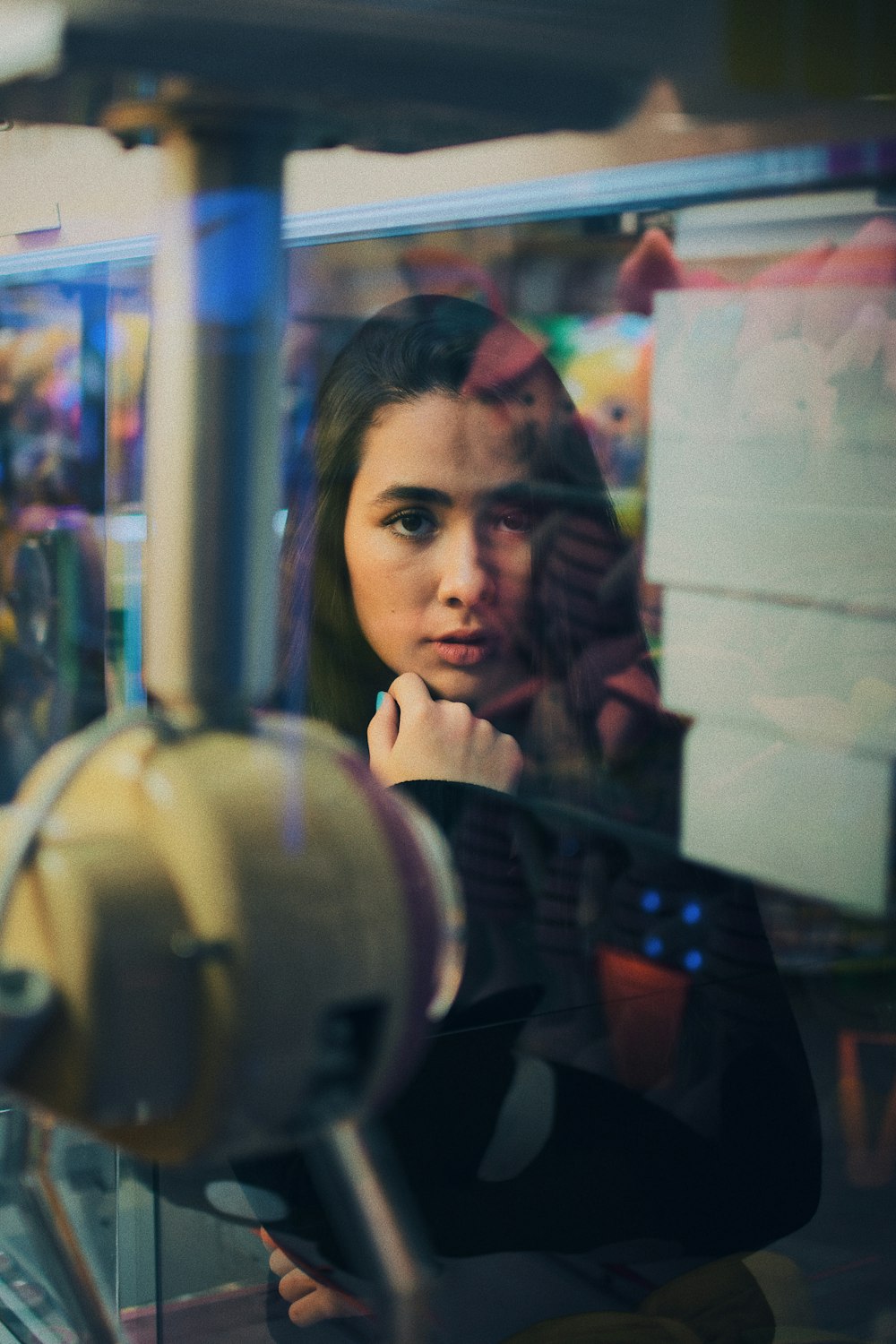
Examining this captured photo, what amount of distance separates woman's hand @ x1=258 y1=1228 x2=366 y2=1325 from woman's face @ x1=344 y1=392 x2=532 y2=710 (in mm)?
332

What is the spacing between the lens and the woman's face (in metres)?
0.73

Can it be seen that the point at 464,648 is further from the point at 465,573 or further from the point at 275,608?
the point at 275,608

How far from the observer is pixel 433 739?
0.77m

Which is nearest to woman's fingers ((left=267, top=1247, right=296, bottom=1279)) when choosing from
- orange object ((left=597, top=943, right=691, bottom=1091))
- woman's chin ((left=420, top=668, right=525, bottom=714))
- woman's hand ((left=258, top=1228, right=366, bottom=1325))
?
woman's hand ((left=258, top=1228, right=366, bottom=1325))

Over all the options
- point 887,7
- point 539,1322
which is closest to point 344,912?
point 887,7

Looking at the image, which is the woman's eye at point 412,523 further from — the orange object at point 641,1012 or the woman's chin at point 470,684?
the orange object at point 641,1012

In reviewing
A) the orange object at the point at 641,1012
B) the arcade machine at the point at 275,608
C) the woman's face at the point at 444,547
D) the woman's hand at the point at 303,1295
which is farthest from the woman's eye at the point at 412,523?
the woman's hand at the point at 303,1295

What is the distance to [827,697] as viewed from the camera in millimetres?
792

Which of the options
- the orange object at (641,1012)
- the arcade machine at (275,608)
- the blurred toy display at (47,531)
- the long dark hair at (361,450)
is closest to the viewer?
the arcade machine at (275,608)

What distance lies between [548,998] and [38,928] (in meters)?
0.55

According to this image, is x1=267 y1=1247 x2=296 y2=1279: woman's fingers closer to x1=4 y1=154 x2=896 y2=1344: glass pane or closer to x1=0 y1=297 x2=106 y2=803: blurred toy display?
x1=4 y1=154 x2=896 y2=1344: glass pane

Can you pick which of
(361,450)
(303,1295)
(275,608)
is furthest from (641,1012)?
(275,608)

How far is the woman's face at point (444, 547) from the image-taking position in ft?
2.39

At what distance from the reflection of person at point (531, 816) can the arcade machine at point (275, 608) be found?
14 millimetres
